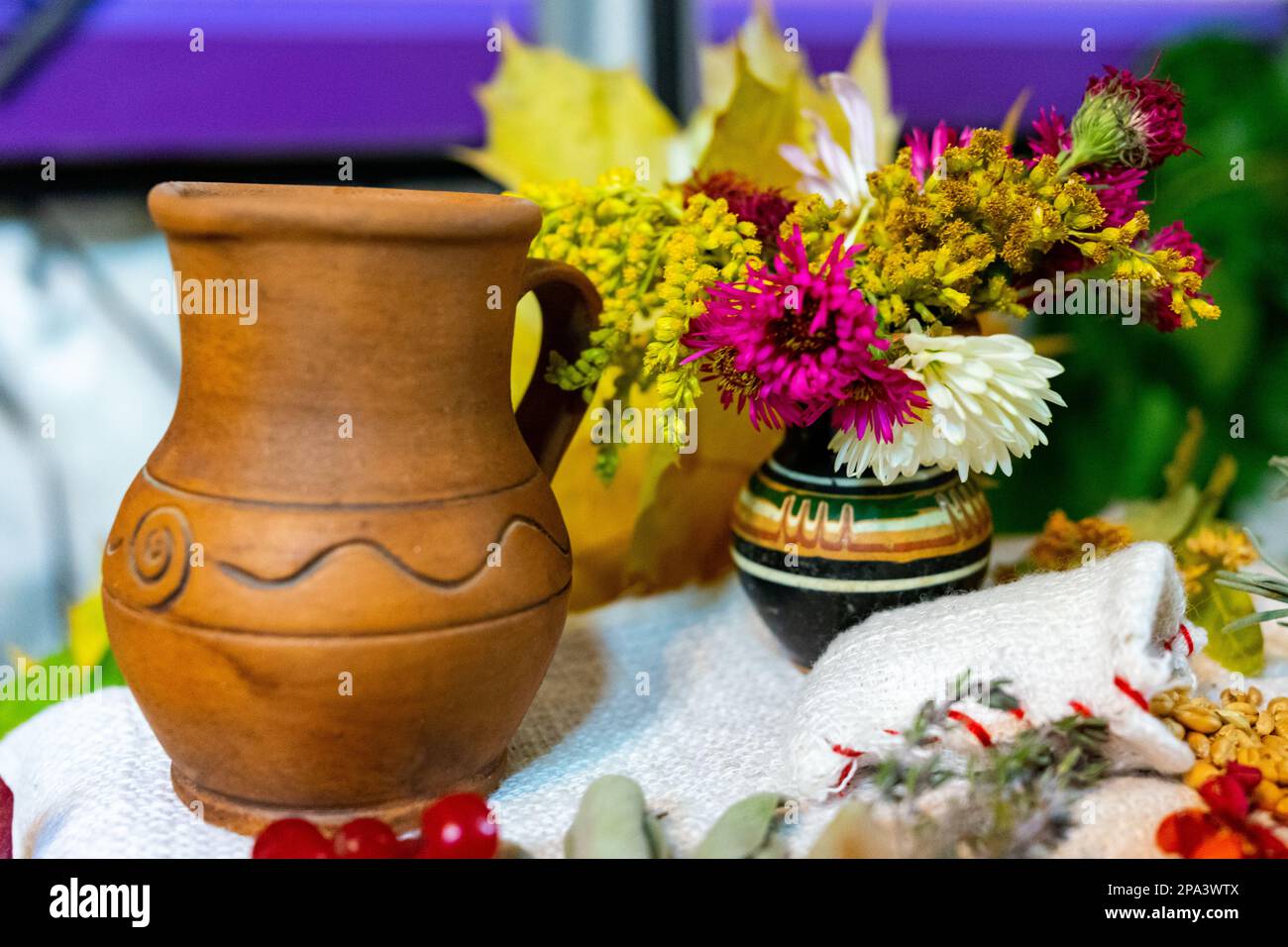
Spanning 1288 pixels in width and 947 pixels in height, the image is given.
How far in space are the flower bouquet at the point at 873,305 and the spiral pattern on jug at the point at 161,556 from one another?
233 millimetres

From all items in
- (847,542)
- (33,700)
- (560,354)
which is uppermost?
(560,354)

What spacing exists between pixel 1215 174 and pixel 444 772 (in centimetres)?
121

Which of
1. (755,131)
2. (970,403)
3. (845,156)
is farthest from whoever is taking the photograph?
(755,131)

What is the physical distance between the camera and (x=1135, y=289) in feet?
2.32

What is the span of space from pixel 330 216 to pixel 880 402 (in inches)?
11.9

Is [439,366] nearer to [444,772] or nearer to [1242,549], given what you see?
[444,772]

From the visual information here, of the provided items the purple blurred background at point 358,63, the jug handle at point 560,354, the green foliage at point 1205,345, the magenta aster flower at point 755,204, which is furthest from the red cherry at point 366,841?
the purple blurred background at point 358,63

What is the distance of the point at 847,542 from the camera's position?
0.74m

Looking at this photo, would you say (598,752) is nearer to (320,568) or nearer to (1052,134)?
(320,568)

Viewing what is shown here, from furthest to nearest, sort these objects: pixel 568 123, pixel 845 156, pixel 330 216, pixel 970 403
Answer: pixel 568 123, pixel 845 156, pixel 970 403, pixel 330 216

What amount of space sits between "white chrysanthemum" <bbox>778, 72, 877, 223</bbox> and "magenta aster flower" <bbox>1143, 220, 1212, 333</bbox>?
178 mm

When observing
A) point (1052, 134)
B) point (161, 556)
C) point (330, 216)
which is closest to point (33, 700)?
point (161, 556)

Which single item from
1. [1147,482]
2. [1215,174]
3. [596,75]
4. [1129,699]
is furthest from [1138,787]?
[1215,174]

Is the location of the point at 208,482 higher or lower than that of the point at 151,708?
higher
